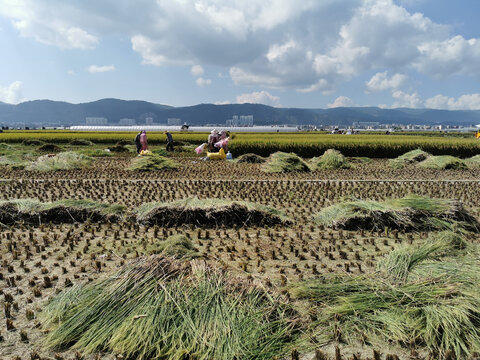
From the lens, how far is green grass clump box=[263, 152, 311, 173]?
1338 centimetres

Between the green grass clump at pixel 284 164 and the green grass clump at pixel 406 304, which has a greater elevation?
the green grass clump at pixel 406 304

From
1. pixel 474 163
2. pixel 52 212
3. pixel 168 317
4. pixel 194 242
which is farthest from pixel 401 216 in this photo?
pixel 474 163

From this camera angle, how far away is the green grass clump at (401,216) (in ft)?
19.7

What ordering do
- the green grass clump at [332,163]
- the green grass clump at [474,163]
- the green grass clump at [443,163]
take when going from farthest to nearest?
the green grass clump at [474,163] < the green grass clump at [443,163] < the green grass clump at [332,163]

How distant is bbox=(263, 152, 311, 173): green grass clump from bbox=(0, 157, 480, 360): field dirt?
8.26 feet

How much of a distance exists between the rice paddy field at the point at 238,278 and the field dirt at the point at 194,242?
3 centimetres

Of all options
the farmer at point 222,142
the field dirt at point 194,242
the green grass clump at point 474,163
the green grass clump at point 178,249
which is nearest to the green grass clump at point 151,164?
the field dirt at point 194,242

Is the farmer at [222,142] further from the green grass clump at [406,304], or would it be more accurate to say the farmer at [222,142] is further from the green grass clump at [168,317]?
the green grass clump at [168,317]

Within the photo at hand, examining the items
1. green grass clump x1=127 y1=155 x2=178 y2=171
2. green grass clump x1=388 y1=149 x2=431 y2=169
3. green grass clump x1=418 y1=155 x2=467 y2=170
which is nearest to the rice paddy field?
green grass clump x1=127 y1=155 x2=178 y2=171

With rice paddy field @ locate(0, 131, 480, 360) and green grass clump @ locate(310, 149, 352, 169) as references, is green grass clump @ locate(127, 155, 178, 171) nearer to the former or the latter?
rice paddy field @ locate(0, 131, 480, 360)

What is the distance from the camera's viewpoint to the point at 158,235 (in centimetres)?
562

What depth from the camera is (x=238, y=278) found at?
3602mm

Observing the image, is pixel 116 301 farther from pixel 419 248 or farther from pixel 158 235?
pixel 419 248

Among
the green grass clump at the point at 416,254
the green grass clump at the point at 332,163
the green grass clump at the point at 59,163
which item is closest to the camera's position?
the green grass clump at the point at 416,254
